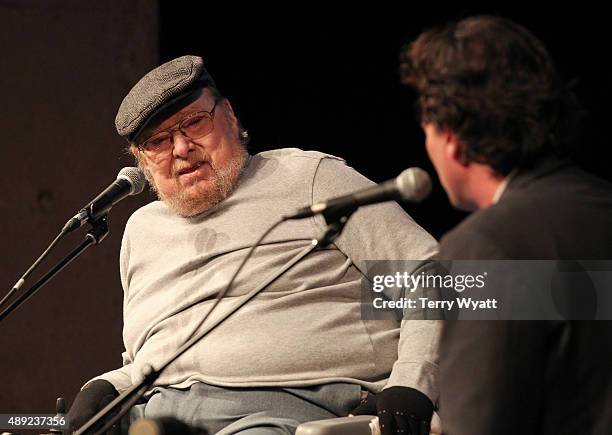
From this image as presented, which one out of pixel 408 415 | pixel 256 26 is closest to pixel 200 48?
pixel 256 26

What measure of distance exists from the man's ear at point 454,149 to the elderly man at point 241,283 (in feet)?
3.06

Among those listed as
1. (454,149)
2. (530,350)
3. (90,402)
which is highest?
(454,149)

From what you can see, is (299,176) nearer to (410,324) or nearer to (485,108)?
(410,324)

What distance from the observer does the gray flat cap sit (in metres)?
3.00

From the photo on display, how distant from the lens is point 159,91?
3004 millimetres

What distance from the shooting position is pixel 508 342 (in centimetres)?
146

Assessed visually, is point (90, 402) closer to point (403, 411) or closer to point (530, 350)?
point (403, 411)

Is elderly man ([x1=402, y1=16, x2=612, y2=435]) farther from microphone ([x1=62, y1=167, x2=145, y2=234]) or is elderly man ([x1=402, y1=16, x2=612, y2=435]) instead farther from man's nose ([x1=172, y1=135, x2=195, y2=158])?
man's nose ([x1=172, y1=135, x2=195, y2=158])

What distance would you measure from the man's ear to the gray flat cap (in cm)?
151

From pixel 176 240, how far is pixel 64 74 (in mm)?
1840

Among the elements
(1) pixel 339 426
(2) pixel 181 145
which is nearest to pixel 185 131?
(2) pixel 181 145

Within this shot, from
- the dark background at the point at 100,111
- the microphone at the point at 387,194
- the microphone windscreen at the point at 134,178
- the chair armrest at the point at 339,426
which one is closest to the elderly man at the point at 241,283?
the chair armrest at the point at 339,426

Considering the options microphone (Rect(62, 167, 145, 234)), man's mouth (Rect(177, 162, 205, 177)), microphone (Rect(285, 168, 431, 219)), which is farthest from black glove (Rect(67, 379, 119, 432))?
microphone (Rect(285, 168, 431, 219))

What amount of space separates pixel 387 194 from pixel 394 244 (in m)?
1.07
